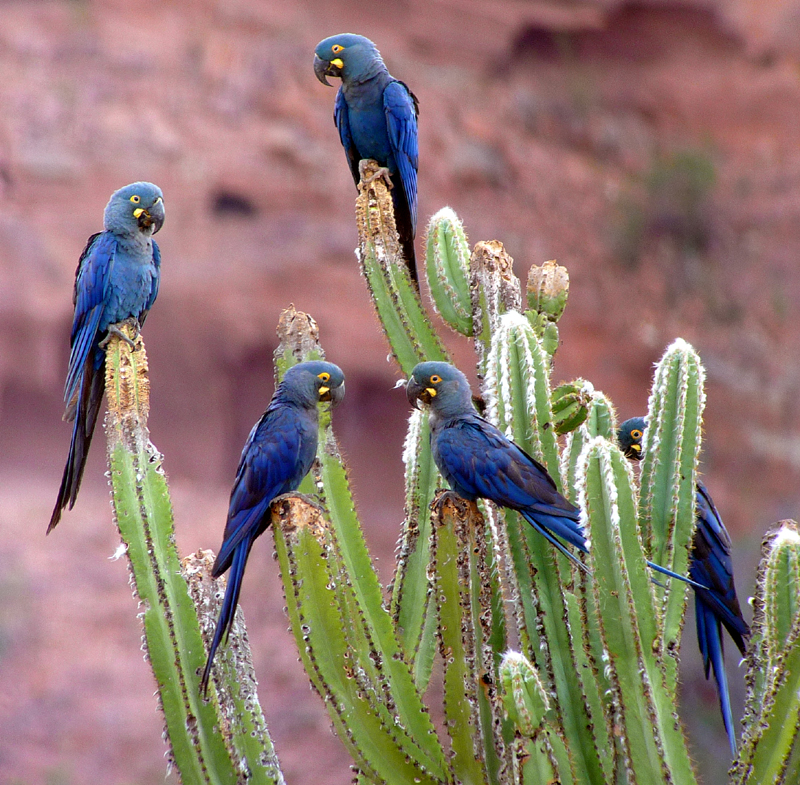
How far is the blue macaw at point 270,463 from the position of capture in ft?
11.1

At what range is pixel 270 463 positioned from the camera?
11.6ft

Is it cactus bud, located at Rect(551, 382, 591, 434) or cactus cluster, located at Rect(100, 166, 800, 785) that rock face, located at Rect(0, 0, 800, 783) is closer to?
cactus cluster, located at Rect(100, 166, 800, 785)

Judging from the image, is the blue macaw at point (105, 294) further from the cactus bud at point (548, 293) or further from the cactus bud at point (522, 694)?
the cactus bud at point (522, 694)

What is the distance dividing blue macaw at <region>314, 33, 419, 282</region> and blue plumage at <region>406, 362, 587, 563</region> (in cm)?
155

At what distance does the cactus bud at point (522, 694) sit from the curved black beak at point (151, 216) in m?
2.86

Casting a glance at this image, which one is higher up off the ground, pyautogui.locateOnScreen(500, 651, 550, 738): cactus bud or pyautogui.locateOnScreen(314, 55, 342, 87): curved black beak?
pyautogui.locateOnScreen(314, 55, 342, 87): curved black beak

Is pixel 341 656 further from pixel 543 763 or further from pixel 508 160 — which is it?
pixel 508 160

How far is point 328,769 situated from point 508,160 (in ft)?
35.1

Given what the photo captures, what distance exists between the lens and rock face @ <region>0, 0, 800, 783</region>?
41.4 feet

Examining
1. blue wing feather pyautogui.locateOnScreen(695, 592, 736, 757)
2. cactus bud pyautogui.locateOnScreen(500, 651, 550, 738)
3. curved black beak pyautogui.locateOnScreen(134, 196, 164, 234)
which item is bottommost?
cactus bud pyautogui.locateOnScreen(500, 651, 550, 738)

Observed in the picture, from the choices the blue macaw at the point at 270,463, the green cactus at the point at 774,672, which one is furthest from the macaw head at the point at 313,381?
the green cactus at the point at 774,672

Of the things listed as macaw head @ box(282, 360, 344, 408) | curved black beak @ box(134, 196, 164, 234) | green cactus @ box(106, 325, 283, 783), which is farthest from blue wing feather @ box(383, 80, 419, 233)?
green cactus @ box(106, 325, 283, 783)

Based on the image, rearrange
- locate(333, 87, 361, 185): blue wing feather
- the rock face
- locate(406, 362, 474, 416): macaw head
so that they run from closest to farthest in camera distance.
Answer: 1. locate(406, 362, 474, 416): macaw head
2. locate(333, 87, 361, 185): blue wing feather
3. the rock face

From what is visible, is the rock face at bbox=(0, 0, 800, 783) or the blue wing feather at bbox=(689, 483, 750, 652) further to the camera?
the rock face at bbox=(0, 0, 800, 783)
